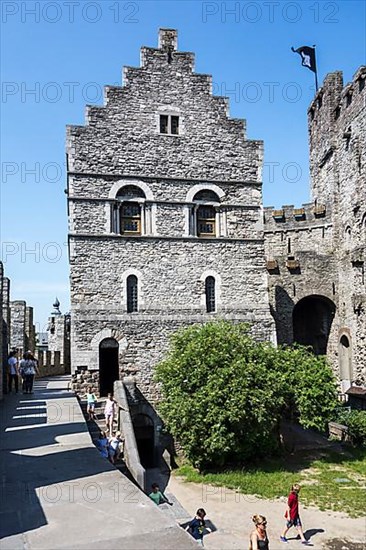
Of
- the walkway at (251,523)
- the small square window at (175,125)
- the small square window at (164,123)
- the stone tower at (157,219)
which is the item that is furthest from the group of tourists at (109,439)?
the small square window at (175,125)

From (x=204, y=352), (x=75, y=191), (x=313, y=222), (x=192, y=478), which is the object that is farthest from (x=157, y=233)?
(x=313, y=222)

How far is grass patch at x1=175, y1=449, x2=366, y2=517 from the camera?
47.1 ft

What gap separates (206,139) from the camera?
877 inches

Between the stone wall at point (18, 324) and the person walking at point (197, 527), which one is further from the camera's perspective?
the stone wall at point (18, 324)

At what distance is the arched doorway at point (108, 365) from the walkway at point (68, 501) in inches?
268

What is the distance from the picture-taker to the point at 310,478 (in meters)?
16.4

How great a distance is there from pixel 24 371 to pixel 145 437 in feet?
17.9

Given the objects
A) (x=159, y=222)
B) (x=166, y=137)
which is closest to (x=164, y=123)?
(x=166, y=137)

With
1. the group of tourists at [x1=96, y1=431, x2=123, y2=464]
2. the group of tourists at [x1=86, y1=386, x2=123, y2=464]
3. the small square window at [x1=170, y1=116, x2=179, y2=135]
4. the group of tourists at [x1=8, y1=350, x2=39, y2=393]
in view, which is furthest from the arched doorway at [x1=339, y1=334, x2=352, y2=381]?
the group of tourists at [x1=8, y1=350, x2=39, y2=393]

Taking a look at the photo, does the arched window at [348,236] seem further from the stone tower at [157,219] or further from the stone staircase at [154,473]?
the stone staircase at [154,473]

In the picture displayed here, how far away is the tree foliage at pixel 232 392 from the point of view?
16719 millimetres

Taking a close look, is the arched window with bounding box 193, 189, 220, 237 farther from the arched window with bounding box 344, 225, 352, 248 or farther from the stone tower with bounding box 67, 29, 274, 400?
the arched window with bounding box 344, 225, 352, 248

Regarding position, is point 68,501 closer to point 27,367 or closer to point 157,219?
point 27,367

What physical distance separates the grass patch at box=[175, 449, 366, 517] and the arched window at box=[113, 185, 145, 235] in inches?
380
